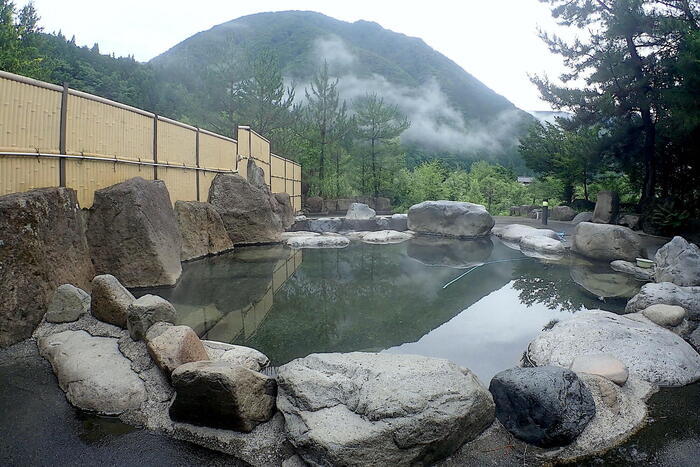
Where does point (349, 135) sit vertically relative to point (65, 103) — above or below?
above

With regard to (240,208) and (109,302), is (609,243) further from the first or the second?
(109,302)

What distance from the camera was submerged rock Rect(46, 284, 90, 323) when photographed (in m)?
3.70

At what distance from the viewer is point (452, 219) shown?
13602mm

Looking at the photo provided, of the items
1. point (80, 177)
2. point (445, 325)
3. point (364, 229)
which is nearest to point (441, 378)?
point (445, 325)

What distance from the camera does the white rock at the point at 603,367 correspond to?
2902 mm

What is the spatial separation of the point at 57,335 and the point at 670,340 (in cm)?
479

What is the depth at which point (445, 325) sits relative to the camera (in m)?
4.54

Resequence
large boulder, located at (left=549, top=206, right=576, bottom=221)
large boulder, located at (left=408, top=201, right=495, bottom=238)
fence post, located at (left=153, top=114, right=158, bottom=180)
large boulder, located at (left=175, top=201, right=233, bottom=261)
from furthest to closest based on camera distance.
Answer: large boulder, located at (left=549, top=206, right=576, bottom=221), large boulder, located at (left=408, top=201, right=495, bottom=238), large boulder, located at (left=175, top=201, right=233, bottom=261), fence post, located at (left=153, top=114, right=158, bottom=180)

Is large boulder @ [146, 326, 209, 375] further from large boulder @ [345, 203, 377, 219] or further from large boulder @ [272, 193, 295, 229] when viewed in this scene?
large boulder @ [345, 203, 377, 219]

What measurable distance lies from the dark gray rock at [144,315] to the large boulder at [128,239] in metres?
2.48

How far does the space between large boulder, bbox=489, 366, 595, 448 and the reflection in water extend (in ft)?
2.34

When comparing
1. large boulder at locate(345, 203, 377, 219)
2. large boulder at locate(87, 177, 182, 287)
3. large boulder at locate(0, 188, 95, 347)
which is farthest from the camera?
large boulder at locate(345, 203, 377, 219)

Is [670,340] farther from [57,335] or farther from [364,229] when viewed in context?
[364,229]

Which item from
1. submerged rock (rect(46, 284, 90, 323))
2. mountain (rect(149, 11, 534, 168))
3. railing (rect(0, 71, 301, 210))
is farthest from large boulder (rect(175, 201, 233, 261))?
mountain (rect(149, 11, 534, 168))
